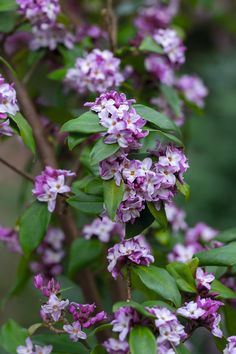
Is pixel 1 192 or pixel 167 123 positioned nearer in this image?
pixel 167 123

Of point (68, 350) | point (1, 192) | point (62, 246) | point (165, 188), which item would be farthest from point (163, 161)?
point (1, 192)

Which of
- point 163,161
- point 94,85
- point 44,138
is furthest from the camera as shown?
point 44,138

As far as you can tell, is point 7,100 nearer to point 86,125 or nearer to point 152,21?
point 86,125

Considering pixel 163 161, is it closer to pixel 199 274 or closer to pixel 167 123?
pixel 167 123

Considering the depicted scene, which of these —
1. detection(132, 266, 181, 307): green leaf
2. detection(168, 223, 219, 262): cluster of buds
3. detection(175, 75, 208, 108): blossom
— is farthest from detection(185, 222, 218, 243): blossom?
detection(132, 266, 181, 307): green leaf

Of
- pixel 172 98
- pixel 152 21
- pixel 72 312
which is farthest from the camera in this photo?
pixel 152 21

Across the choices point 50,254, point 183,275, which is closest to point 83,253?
point 50,254
